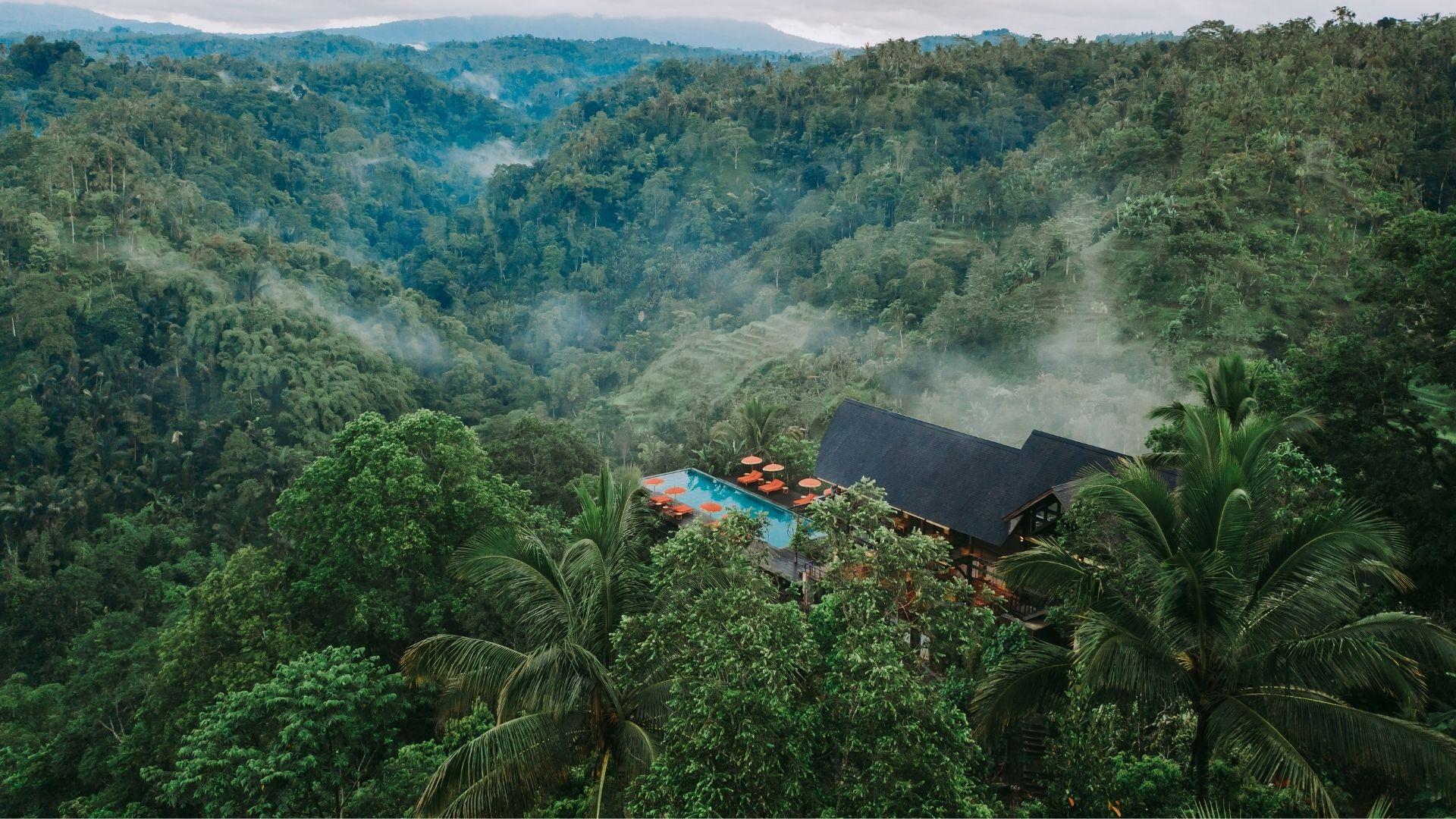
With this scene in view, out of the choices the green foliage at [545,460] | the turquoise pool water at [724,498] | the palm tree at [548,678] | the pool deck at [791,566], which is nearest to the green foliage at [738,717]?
the palm tree at [548,678]

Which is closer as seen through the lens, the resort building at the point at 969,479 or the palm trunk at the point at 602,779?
the palm trunk at the point at 602,779

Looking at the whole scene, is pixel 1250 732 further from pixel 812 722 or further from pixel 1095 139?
pixel 1095 139

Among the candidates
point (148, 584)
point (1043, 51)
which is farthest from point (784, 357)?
point (1043, 51)

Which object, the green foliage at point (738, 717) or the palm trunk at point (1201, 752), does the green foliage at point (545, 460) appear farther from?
the palm trunk at point (1201, 752)

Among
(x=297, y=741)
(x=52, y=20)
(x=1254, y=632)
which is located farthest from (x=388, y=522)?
(x=52, y=20)

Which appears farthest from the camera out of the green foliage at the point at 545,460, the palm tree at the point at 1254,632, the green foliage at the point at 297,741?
the green foliage at the point at 545,460

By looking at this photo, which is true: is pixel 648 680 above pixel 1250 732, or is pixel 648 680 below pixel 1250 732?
below
